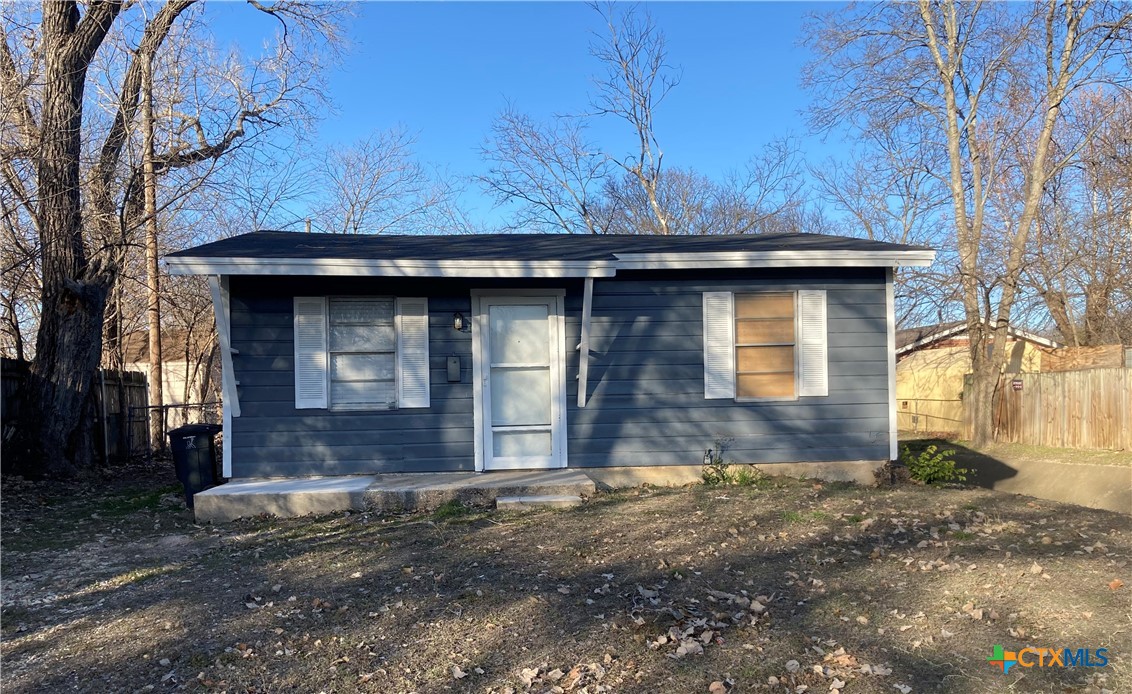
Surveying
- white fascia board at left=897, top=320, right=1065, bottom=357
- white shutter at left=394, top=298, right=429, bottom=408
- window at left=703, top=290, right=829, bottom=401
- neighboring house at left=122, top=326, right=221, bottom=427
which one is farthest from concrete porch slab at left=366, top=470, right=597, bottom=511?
white fascia board at left=897, top=320, right=1065, bottom=357

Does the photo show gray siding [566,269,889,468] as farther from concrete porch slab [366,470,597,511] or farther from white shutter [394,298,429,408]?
white shutter [394,298,429,408]

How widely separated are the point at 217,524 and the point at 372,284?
8.93ft

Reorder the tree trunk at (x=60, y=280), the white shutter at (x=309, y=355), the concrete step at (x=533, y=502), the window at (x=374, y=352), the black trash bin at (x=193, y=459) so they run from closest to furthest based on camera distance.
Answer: the concrete step at (x=533, y=502), the black trash bin at (x=193, y=459), the white shutter at (x=309, y=355), the window at (x=374, y=352), the tree trunk at (x=60, y=280)

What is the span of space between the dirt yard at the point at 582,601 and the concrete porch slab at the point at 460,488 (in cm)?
29

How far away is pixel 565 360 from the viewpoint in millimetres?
8203

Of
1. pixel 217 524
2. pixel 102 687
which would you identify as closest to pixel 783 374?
pixel 217 524

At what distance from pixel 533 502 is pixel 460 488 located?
2.53 feet

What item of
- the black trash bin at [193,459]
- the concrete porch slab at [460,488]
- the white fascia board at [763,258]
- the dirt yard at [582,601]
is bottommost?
the dirt yard at [582,601]

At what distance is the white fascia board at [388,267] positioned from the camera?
23.2ft

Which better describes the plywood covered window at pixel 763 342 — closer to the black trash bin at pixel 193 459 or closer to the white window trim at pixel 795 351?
the white window trim at pixel 795 351

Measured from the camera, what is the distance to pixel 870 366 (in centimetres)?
848

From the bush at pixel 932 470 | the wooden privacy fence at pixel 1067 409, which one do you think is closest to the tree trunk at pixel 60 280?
the bush at pixel 932 470

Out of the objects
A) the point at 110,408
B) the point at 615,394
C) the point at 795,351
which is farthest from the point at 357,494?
the point at 110,408

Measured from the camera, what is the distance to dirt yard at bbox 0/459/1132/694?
139 inches
